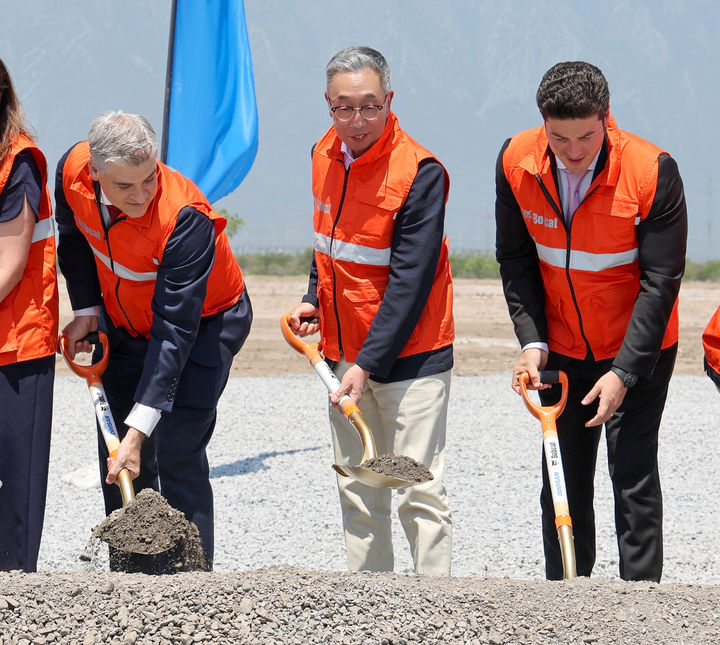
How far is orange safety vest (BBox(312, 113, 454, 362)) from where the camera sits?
340 cm

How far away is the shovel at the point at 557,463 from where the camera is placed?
3146 mm

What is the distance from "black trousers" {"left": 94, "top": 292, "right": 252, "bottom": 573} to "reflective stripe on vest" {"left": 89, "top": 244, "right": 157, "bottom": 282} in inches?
11.0

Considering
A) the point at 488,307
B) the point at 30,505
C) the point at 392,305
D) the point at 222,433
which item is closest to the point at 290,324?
the point at 392,305

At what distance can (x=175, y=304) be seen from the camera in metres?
3.29

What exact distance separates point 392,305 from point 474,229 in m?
172

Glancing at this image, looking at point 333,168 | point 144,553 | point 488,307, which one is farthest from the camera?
point 488,307

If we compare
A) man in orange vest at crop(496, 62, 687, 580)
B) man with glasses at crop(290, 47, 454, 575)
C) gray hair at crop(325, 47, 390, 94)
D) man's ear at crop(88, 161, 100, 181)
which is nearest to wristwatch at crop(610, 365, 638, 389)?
man in orange vest at crop(496, 62, 687, 580)

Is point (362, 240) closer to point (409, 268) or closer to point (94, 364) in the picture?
point (409, 268)

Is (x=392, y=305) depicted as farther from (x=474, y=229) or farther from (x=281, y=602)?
(x=474, y=229)

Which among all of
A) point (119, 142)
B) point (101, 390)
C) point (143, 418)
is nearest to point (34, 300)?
point (101, 390)

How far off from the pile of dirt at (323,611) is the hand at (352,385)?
647 mm

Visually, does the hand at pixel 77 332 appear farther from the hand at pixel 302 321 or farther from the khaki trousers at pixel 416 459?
the khaki trousers at pixel 416 459

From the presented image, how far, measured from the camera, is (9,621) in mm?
2641

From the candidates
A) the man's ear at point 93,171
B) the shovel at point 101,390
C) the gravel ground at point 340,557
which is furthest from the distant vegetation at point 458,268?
the man's ear at point 93,171
